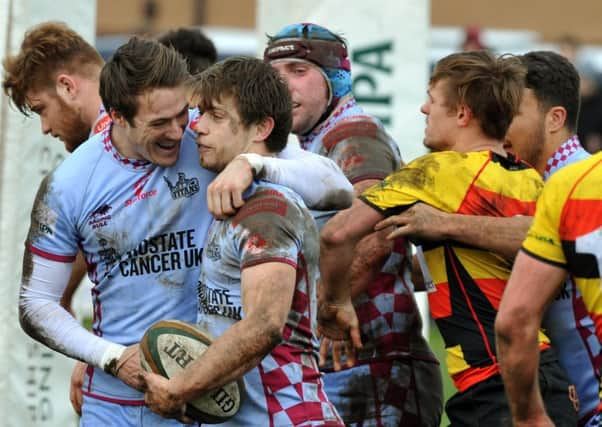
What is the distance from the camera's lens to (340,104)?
561 cm

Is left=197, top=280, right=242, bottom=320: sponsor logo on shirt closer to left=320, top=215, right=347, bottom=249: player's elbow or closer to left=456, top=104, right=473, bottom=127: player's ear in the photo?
→ left=320, top=215, right=347, bottom=249: player's elbow

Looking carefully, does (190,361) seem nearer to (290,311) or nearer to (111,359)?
(290,311)

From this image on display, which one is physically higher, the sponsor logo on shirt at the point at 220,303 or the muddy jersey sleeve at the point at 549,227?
the muddy jersey sleeve at the point at 549,227

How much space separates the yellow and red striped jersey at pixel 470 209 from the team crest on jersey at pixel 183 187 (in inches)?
27.0

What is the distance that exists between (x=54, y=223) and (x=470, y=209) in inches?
58.6

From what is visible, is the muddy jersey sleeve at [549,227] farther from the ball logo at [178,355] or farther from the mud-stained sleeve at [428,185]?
the ball logo at [178,355]

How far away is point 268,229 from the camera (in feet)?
13.0

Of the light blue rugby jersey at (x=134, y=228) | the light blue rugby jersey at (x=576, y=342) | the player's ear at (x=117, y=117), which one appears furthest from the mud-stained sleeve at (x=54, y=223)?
the light blue rugby jersey at (x=576, y=342)

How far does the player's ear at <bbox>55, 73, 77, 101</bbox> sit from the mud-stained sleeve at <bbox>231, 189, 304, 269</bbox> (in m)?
1.60

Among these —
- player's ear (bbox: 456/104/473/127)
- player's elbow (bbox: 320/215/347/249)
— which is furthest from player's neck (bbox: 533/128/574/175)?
player's elbow (bbox: 320/215/347/249)

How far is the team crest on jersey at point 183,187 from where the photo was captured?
14.9 ft

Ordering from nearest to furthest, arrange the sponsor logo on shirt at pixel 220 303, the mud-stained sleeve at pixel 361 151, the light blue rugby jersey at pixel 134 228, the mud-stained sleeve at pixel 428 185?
the sponsor logo on shirt at pixel 220 303 → the light blue rugby jersey at pixel 134 228 → the mud-stained sleeve at pixel 428 185 → the mud-stained sleeve at pixel 361 151

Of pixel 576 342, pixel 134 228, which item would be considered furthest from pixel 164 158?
pixel 576 342

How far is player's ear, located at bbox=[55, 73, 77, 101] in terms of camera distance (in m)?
5.39
